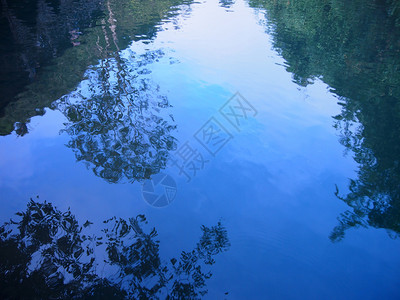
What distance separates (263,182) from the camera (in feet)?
19.7

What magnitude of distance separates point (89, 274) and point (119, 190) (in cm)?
194

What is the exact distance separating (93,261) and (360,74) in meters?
12.0

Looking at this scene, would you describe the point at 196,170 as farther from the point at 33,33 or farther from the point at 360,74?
the point at 33,33

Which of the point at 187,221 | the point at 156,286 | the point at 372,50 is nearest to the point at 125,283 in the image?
the point at 156,286

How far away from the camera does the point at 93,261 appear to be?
175 inches

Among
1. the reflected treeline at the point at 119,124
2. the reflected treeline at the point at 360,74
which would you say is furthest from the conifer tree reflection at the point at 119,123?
the reflected treeline at the point at 360,74

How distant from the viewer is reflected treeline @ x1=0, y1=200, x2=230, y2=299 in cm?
405

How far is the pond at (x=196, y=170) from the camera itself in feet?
14.3

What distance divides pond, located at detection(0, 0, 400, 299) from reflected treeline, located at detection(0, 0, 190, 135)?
9 cm

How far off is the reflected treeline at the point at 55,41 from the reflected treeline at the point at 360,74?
8.54 metres

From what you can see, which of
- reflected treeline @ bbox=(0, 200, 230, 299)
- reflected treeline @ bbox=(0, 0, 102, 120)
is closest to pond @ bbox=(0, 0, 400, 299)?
reflected treeline @ bbox=(0, 200, 230, 299)

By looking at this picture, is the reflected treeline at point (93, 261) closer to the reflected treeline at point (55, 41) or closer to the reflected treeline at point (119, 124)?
the reflected treeline at point (119, 124)

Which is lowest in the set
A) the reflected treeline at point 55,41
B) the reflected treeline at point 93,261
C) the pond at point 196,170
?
the reflected treeline at point 93,261

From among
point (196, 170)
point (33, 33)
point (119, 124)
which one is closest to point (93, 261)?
point (196, 170)
